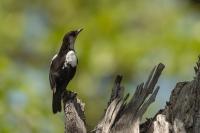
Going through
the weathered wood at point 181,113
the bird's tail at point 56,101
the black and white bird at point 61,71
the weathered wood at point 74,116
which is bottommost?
the weathered wood at point 181,113

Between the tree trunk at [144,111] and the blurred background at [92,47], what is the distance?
139 cm

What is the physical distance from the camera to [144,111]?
19.9ft

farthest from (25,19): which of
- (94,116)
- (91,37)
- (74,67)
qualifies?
(74,67)

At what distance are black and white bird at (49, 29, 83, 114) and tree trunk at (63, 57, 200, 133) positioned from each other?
0.73 meters

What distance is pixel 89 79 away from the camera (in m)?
8.48

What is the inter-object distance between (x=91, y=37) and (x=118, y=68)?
0.45m

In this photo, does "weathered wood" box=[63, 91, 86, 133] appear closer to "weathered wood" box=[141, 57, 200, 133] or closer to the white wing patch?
"weathered wood" box=[141, 57, 200, 133]

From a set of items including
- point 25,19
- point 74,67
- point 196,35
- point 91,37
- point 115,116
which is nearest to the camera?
point 115,116

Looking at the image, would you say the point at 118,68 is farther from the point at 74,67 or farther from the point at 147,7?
the point at 74,67

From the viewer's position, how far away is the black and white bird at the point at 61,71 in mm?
6898

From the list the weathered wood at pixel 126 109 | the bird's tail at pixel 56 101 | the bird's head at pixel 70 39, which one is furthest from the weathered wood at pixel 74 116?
the bird's head at pixel 70 39

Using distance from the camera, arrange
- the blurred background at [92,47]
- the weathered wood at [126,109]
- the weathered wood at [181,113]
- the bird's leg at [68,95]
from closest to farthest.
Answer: the weathered wood at [181,113], the weathered wood at [126,109], the bird's leg at [68,95], the blurred background at [92,47]

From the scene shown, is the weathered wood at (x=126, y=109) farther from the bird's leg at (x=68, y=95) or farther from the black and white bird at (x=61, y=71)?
the black and white bird at (x=61, y=71)

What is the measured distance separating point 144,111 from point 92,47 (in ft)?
8.16
